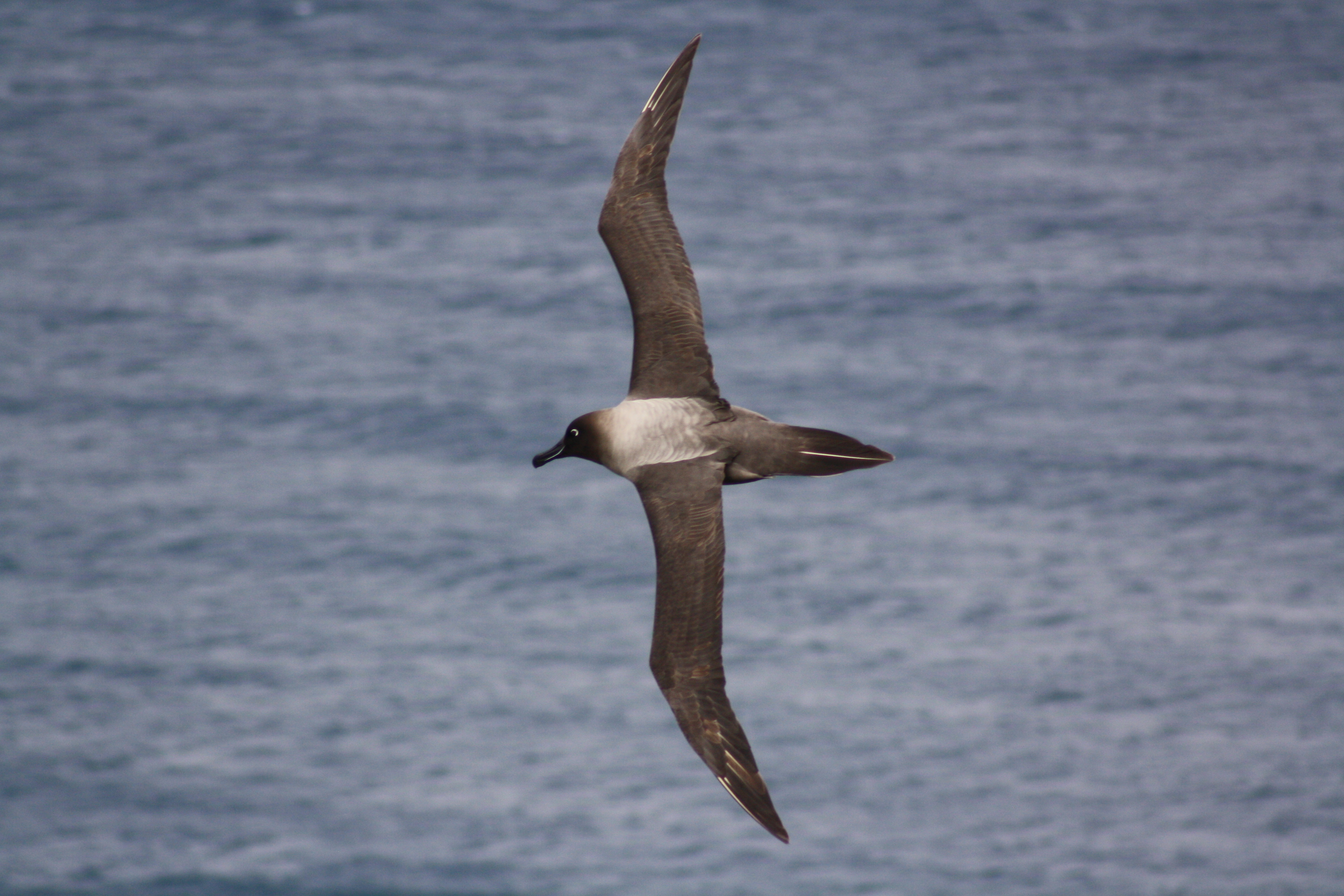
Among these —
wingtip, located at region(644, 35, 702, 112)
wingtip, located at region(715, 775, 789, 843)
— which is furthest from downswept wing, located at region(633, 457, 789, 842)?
wingtip, located at region(644, 35, 702, 112)

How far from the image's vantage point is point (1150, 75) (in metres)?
145

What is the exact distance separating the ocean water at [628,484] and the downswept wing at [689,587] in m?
82.0

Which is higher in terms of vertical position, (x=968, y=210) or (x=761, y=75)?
(x=761, y=75)

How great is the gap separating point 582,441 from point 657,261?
1.92 meters

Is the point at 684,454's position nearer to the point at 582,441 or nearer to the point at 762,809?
the point at 582,441

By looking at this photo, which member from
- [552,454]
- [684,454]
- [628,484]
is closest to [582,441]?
[552,454]

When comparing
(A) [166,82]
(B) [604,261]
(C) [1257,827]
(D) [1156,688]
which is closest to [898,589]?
(D) [1156,688]

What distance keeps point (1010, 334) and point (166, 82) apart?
74.0 metres

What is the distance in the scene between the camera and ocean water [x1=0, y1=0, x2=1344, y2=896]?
99.4 meters

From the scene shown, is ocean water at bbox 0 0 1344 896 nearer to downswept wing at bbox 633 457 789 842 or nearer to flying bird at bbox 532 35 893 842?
flying bird at bbox 532 35 893 842

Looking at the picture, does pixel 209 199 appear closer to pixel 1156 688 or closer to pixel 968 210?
pixel 968 210

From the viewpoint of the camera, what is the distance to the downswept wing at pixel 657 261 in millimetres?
15414

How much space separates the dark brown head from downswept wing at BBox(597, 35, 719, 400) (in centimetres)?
50

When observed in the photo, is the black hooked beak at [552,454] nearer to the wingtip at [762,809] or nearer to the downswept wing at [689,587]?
the downswept wing at [689,587]
